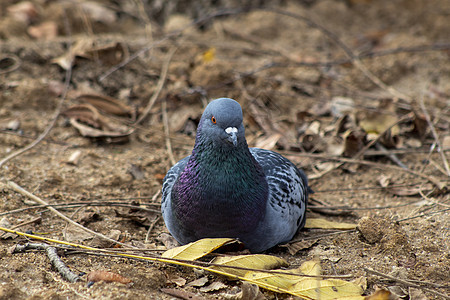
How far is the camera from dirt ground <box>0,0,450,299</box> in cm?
Answer: 361

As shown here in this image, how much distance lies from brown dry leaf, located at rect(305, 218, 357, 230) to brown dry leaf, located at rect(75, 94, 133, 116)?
9.32ft

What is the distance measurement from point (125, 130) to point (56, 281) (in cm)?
286

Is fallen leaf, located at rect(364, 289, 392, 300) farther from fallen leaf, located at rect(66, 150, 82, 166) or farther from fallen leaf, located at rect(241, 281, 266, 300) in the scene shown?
fallen leaf, located at rect(66, 150, 82, 166)

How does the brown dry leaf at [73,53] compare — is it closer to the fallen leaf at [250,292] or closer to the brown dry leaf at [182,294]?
the brown dry leaf at [182,294]

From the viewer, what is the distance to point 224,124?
3430 millimetres

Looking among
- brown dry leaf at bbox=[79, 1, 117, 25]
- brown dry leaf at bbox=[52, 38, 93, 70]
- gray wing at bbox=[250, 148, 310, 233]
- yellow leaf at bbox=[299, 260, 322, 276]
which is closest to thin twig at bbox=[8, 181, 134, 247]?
gray wing at bbox=[250, 148, 310, 233]

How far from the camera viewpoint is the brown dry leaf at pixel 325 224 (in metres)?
4.13

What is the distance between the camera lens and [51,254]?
11.1 ft

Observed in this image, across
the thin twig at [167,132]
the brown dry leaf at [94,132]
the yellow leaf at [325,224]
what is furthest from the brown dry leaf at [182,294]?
the brown dry leaf at [94,132]

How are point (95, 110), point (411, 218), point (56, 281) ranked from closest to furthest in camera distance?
point (56, 281) → point (411, 218) → point (95, 110)

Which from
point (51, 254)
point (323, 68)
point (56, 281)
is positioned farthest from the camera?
point (323, 68)

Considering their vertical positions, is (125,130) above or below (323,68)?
below

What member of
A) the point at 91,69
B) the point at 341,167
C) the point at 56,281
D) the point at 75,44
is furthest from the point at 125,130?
the point at 56,281

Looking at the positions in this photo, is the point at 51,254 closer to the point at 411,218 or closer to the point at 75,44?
the point at 411,218
